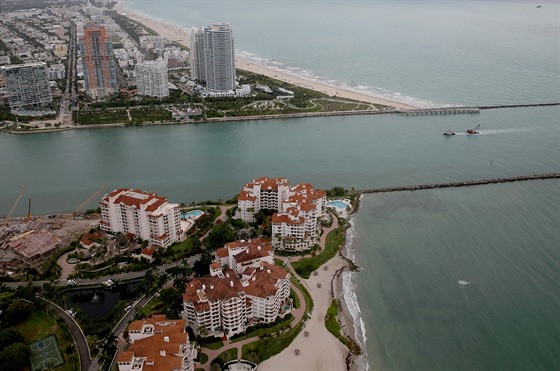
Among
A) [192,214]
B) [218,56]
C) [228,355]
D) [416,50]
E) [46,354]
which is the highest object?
[218,56]

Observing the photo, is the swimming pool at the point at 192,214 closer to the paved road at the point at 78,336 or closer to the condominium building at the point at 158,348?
the paved road at the point at 78,336

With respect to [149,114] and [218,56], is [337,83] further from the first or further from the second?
[149,114]

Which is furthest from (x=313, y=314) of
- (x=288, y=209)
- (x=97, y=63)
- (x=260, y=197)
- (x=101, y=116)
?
(x=97, y=63)

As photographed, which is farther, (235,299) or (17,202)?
(17,202)

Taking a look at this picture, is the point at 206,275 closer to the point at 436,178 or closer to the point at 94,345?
the point at 94,345

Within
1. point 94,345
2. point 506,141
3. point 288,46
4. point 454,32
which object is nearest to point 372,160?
point 506,141

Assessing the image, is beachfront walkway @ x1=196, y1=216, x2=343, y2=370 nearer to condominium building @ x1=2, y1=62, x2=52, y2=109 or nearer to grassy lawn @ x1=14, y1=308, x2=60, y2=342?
grassy lawn @ x1=14, y1=308, x2=60, y2=342
